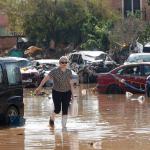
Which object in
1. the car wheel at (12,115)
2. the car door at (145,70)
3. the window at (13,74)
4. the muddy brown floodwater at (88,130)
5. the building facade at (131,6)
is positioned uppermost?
the building facade at (131,6)

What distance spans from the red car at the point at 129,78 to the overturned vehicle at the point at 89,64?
1050 centimetres

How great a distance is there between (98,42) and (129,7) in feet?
36.0

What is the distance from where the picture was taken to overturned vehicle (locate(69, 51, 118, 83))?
122 feet

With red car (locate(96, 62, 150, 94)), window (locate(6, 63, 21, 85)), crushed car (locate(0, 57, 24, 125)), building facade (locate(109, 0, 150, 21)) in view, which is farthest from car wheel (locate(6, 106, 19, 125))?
building facade (locate(109, 0, 150, 21))

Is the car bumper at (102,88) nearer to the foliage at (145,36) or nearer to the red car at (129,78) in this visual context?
the red car at (129,78)

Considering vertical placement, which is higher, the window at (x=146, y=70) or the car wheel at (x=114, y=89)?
the window at (x=146, y=70)

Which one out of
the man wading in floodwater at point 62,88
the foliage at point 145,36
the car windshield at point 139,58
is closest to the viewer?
the man wading in floodwater at point 62,88

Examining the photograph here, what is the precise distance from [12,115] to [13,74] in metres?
1.00

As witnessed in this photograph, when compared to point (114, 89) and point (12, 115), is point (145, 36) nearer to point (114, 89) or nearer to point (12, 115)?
point (114, 89)

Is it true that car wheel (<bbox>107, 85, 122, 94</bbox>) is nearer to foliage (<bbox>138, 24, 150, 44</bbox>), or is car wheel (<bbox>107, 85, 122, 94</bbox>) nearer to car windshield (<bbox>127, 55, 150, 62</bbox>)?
car windshield (<bbox>127, 55, 150, 62</bbox>)

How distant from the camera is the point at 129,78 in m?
26.2

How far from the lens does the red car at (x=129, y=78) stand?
26109 millimetres

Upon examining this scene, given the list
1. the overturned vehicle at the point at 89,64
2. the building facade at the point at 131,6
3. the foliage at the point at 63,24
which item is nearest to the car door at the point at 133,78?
the overturned vehicle at the point at 89,64

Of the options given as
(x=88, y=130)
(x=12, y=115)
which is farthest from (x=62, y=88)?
(x=12, y=115)
